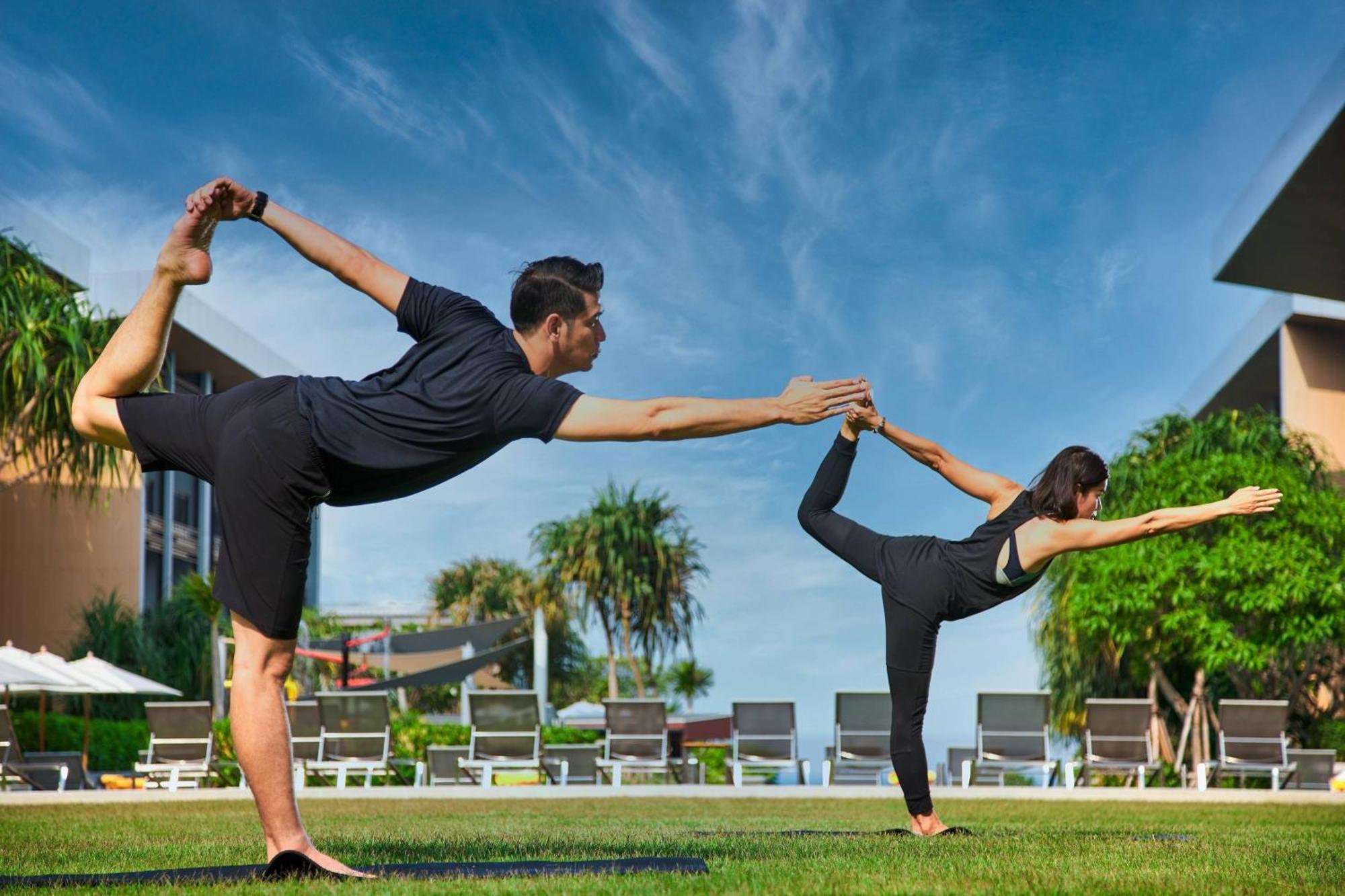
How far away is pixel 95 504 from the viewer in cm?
3081

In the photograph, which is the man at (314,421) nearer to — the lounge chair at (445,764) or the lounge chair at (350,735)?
the lounge chair at (350,735)

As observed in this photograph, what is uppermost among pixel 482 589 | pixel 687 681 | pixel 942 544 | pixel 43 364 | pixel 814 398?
pixel 43 364

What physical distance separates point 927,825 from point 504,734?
27.9 feet

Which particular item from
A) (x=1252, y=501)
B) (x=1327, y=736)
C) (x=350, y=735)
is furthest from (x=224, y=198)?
(x=1327, y=736)

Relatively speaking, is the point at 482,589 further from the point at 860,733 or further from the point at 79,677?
the point at 860,733

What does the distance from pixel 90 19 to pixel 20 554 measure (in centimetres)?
2204

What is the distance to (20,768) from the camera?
14.3 metres

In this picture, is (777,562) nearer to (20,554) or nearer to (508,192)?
(20,554)

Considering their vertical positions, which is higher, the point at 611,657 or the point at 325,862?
the point at 325,862

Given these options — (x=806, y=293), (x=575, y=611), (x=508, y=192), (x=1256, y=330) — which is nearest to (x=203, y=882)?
(x=1256, y=330)

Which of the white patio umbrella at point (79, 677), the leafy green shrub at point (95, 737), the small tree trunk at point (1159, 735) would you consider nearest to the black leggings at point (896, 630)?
the white patio umbrella at point (79, 677)

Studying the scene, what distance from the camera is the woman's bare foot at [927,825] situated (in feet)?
18.2

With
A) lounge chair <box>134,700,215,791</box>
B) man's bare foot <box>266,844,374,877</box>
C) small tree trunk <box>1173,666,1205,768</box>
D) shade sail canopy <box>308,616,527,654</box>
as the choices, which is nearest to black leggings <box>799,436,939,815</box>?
man's bare foot <box>266,844,374,877</box>

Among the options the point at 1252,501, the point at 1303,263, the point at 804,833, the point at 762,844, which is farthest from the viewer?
the point at 1303,263
